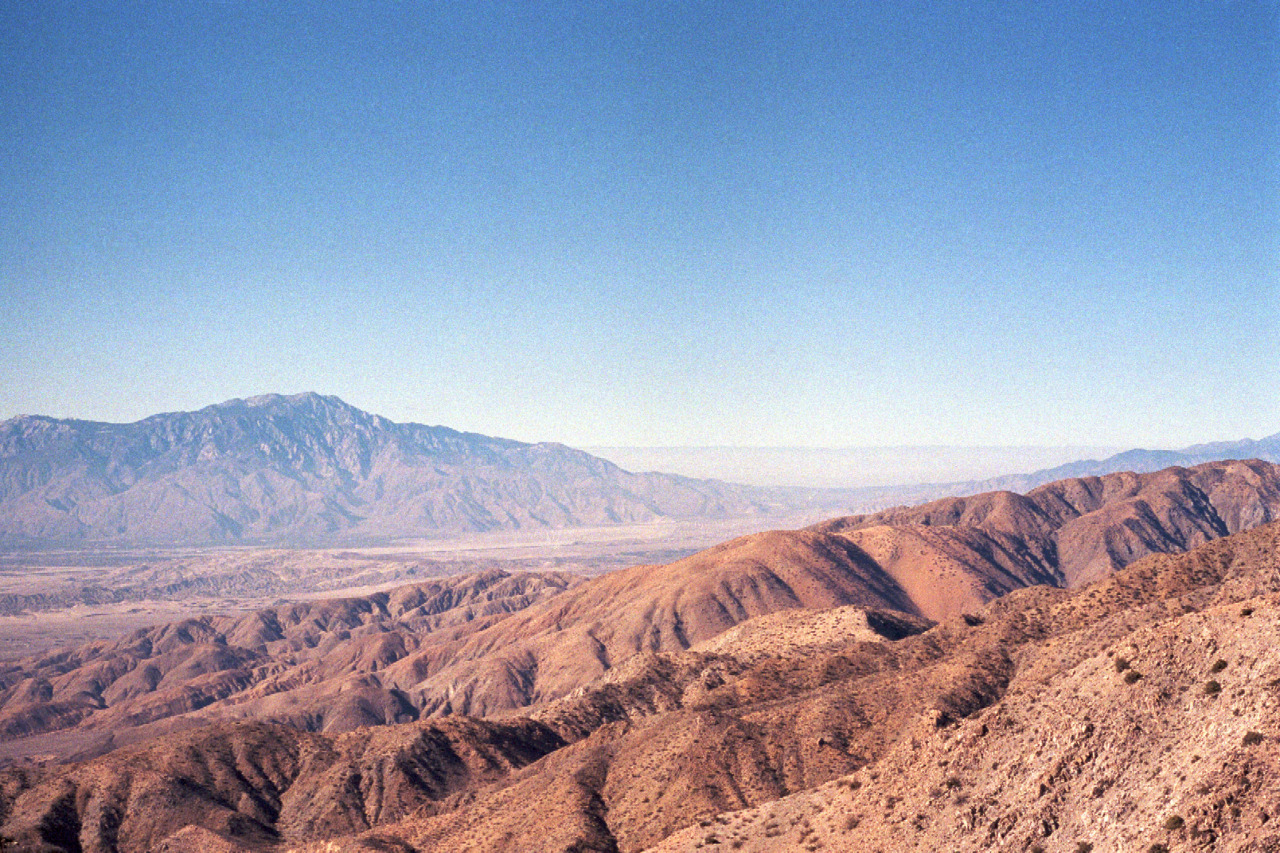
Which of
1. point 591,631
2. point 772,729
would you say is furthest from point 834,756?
point 591,631

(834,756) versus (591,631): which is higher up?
(834,756)

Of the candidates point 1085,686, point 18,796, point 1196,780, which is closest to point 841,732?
point 1085,686

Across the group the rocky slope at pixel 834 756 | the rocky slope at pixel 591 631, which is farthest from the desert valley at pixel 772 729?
the rocky slope at pixel 591 631

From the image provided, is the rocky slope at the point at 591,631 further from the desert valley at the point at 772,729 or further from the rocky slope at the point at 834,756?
the rocky slope at the point at 834,756

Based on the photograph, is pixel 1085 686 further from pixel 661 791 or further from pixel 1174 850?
pixel 661 791

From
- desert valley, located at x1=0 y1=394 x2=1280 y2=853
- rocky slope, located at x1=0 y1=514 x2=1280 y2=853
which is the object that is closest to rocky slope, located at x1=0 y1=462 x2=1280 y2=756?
desert valley, located at x1=0 y1=394 x2=1280 y2=853

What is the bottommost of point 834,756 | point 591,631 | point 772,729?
point 591,631

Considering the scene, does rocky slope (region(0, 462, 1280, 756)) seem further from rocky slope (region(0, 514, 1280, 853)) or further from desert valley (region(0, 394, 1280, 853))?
rocky slope (region(0, 514, 1280, 853))

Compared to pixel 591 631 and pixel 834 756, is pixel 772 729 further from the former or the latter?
pixel 591 631

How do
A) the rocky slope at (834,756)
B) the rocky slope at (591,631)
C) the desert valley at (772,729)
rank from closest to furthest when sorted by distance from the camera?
the rocky slope at (834,756)
the desert valley at (772,729)
the rocky slope at (591,631)
